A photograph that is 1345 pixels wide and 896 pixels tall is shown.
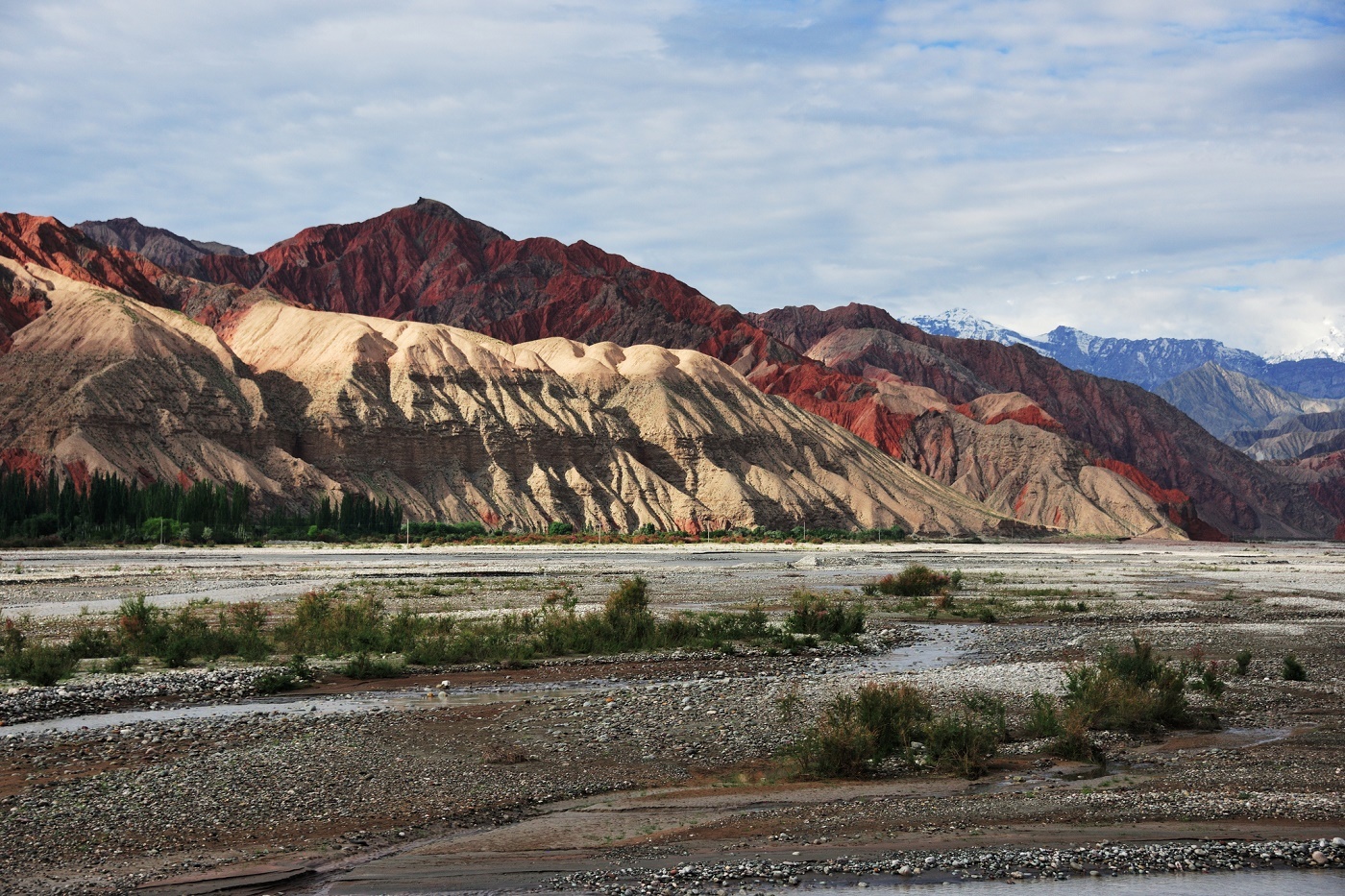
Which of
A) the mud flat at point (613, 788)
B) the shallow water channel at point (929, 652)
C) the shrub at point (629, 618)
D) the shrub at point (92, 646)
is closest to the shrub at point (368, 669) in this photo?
the mud flat at point (613, 788)

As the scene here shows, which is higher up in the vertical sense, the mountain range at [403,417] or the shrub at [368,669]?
the mountain range at [403,417]

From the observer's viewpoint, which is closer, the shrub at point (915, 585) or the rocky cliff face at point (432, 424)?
the shrub at point (915, 585)

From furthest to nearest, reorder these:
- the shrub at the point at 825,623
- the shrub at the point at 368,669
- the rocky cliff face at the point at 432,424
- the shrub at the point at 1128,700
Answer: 1. the rocky cliff face at the point at 432,424
2. the shrub at the point at 825,623
3. the shrub at the point at 368,669
4. the shrub at the point at 1128,700

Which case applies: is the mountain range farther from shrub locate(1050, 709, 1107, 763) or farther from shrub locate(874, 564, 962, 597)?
shrub locate(1050, 709, 1107, 763)

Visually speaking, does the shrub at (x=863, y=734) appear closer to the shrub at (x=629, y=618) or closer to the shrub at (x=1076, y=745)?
the shrub at (x=1076, y=745)

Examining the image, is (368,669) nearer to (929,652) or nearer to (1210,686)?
(929,652)

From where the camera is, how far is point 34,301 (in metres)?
138

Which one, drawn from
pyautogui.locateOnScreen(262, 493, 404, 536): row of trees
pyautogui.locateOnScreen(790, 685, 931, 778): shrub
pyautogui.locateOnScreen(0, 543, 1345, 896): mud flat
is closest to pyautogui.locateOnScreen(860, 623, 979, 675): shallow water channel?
pyautogui.locateOnScreen(0, 543, 1345, 896): mud flat

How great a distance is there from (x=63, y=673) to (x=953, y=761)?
16290 mm

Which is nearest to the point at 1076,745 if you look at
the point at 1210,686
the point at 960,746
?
the point at 960,746

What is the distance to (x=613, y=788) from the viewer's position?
15.0 m

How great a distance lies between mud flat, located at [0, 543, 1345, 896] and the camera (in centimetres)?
1180

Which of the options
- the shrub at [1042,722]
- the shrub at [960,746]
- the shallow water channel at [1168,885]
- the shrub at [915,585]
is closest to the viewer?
the shallow water channel at [1168,885]

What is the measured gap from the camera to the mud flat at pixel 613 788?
11.8m
